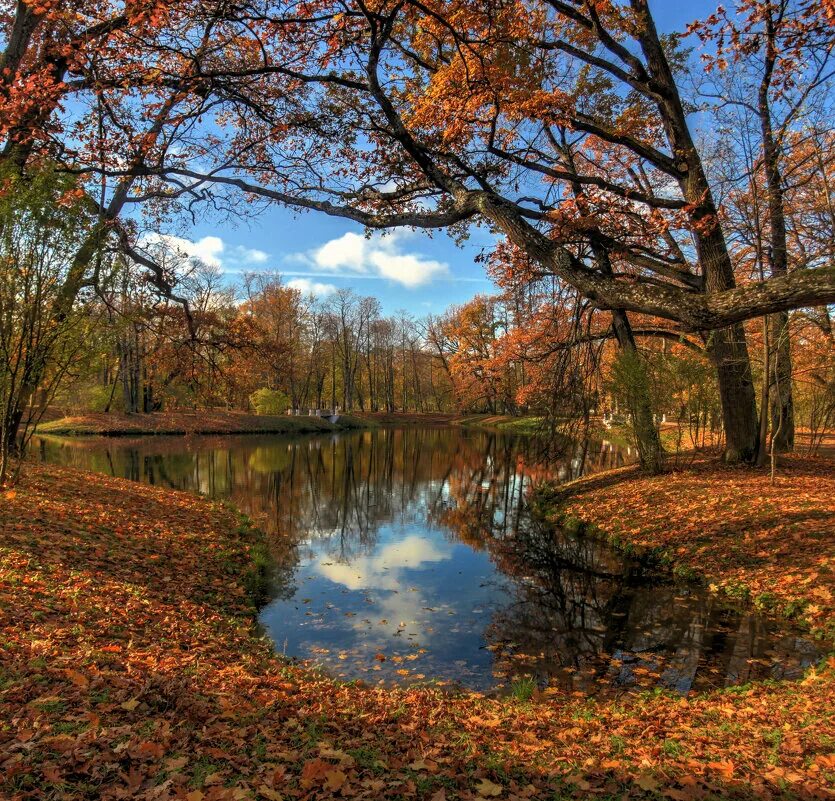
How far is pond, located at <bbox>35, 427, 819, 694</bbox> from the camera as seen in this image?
593cm

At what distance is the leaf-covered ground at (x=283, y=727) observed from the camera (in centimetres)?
298

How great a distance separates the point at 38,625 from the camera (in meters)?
4.69

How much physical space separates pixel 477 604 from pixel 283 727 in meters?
4.74

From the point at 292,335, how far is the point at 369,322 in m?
11.7

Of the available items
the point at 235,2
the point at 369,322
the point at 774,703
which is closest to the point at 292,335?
the point at 369,322

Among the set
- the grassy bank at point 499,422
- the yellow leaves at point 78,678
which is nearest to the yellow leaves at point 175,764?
the yellow leaves at point 78,678

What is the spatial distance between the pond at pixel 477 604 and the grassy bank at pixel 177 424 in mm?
16614

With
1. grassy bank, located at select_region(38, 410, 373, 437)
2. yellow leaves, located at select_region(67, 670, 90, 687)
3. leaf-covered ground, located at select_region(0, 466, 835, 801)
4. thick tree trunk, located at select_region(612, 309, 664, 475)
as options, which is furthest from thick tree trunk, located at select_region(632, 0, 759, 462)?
grassy bank, located at select_region(38, 410, 373, 437)

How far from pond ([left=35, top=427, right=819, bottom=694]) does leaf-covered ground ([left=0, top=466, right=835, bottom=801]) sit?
0.75m

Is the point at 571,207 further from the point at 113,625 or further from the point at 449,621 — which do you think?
the point at 113,625

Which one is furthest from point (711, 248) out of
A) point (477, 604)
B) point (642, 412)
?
point (477, 604)

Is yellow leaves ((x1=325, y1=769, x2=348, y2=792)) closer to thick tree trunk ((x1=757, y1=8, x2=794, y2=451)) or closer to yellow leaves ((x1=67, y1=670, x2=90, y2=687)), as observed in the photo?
yellow leaves ((x1=67, y1=670, x2=90, y2=687))

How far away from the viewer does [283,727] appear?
3.82 m

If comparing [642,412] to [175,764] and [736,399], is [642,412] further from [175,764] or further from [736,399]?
[175,764]
